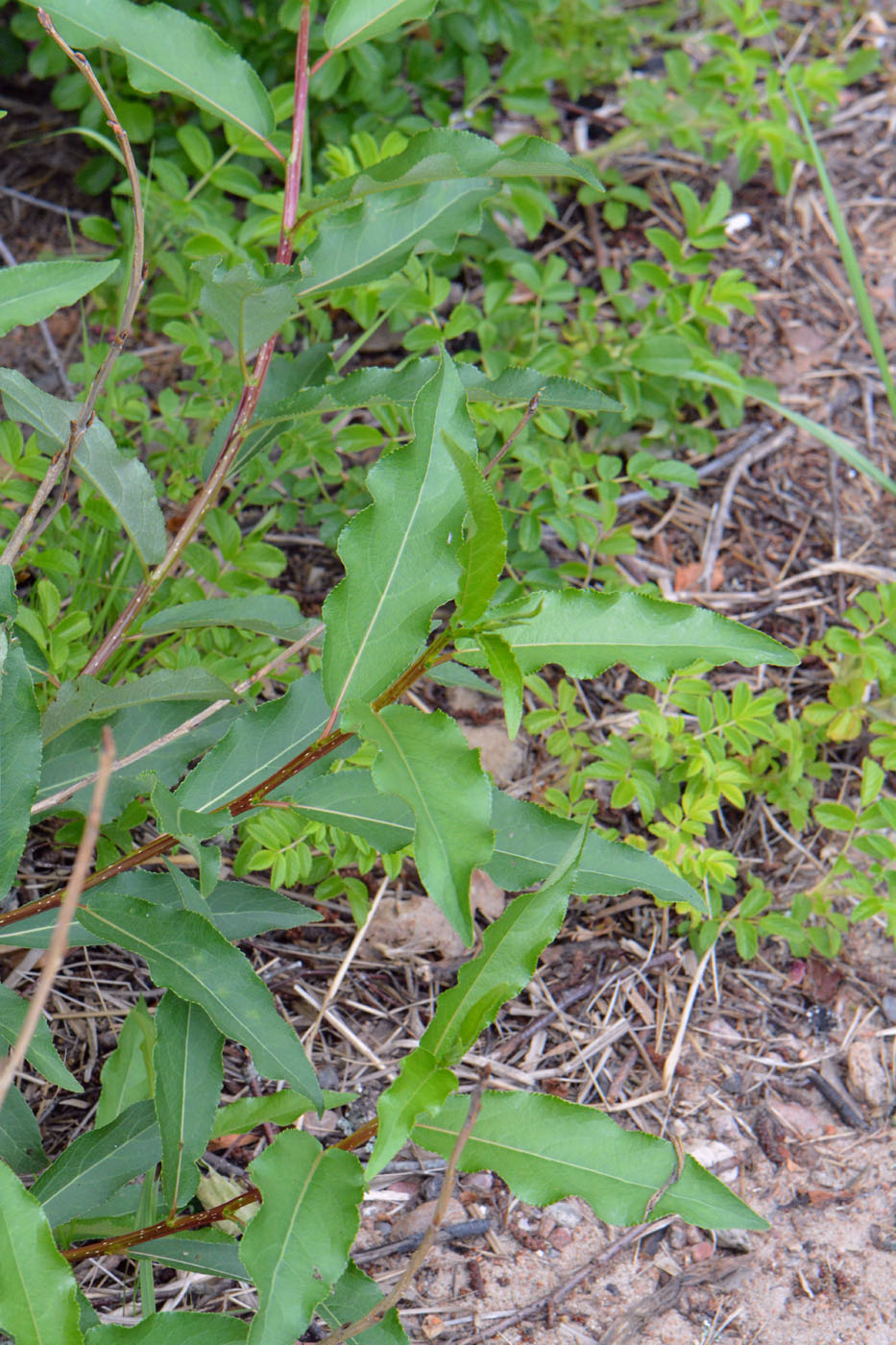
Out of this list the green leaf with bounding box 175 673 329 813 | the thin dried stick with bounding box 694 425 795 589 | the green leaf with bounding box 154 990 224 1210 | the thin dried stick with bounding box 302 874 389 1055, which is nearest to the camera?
the green leaf with bounding box 154 990 224 1210

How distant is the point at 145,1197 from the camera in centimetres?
133

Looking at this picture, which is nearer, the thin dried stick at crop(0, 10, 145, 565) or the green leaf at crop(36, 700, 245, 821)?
the thin dried stick at crop(0, 10, 145, 565)

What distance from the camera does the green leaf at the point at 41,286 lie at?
4.09 feet

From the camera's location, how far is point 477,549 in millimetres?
1056

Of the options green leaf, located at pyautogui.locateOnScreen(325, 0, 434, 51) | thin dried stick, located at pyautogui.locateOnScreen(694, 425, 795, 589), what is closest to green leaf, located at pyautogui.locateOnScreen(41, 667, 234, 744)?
green leaf, located at pyautogui.locateOnScreen(325, 0, 434, 51)

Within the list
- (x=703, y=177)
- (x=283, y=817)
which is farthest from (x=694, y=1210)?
(x=703, y=177)

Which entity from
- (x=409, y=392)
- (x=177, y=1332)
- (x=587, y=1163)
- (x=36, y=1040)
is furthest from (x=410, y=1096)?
(x=409, y=392)

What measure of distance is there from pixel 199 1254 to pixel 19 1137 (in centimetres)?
27

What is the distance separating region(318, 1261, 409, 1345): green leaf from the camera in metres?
1.24

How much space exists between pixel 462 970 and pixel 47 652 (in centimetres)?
93

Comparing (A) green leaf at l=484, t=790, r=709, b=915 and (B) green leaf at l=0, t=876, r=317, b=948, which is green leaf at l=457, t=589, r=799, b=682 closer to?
(A) green leaf at l=484, t=790, r=709, b=915

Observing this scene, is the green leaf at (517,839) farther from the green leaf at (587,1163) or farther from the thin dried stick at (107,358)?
the thin dried stick at (107,358)

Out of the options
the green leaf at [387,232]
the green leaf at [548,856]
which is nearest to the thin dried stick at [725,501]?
the green leaf at [387,232]

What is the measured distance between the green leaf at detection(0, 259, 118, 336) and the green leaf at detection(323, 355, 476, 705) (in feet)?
1.35
